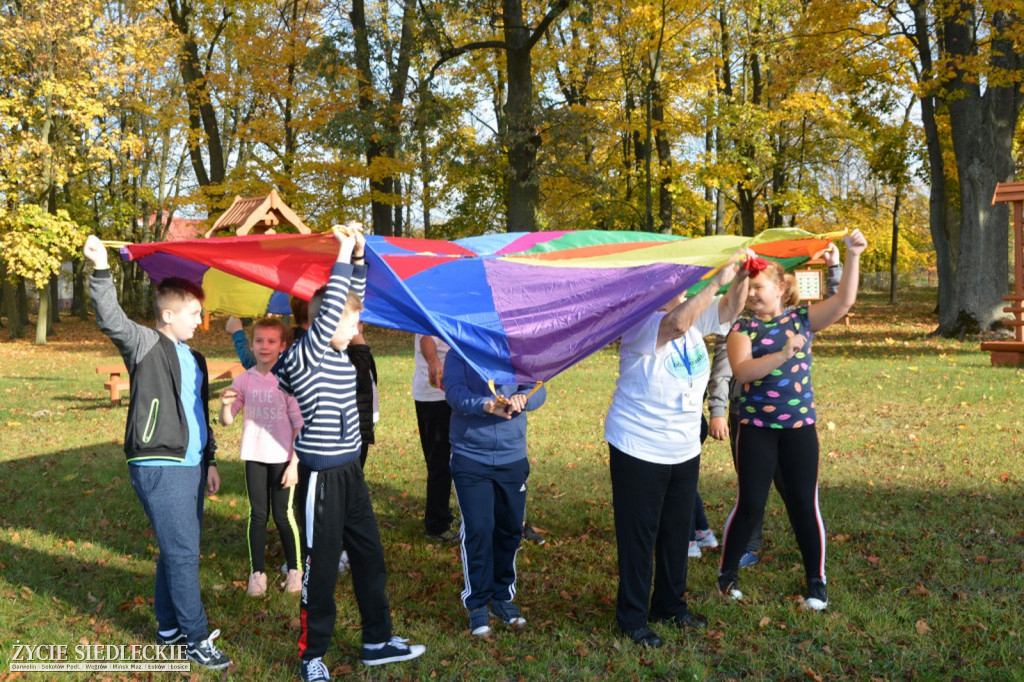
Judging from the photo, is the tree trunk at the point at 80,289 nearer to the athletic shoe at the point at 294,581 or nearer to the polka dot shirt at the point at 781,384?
the athletic shoe at the point at 294,581

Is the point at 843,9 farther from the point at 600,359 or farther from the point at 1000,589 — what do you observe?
the point at 1000,589

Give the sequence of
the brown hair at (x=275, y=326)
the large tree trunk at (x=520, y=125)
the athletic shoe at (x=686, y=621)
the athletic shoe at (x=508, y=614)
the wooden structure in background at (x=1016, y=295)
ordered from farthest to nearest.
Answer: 1. the large tree trunk at (x=520, y=125)
2. the wooden structure in background at (x=1016, y=295)
3. the brown hair at (x=275, y=326)
4. the athletic shoe at (x=508, y=614)
5. the athletic shoe at (x=686, y=621)

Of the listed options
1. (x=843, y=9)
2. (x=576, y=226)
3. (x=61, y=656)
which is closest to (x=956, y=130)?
(x=843, y=9)

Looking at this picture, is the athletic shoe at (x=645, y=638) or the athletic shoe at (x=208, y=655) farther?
the athletic shoe at (x=645, y=638)

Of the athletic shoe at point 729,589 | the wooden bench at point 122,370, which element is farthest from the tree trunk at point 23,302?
the athletic shoe at point 729,589

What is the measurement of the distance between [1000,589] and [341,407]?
163 inches

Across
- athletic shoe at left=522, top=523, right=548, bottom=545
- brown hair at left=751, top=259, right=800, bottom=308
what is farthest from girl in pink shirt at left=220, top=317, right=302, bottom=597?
brown hair at left=751, top=259, right=800, bottom=308

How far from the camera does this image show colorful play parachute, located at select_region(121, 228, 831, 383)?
445 centimetres

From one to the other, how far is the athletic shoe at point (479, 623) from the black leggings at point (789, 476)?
162cm

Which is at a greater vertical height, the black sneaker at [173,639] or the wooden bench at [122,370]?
the wooden bench at [122,370]

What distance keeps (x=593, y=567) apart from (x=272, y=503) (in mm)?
2225

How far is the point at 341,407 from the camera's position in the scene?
4.15m

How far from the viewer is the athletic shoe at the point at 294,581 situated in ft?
17.4

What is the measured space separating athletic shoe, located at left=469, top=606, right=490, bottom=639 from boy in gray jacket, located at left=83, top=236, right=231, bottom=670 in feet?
4.34
